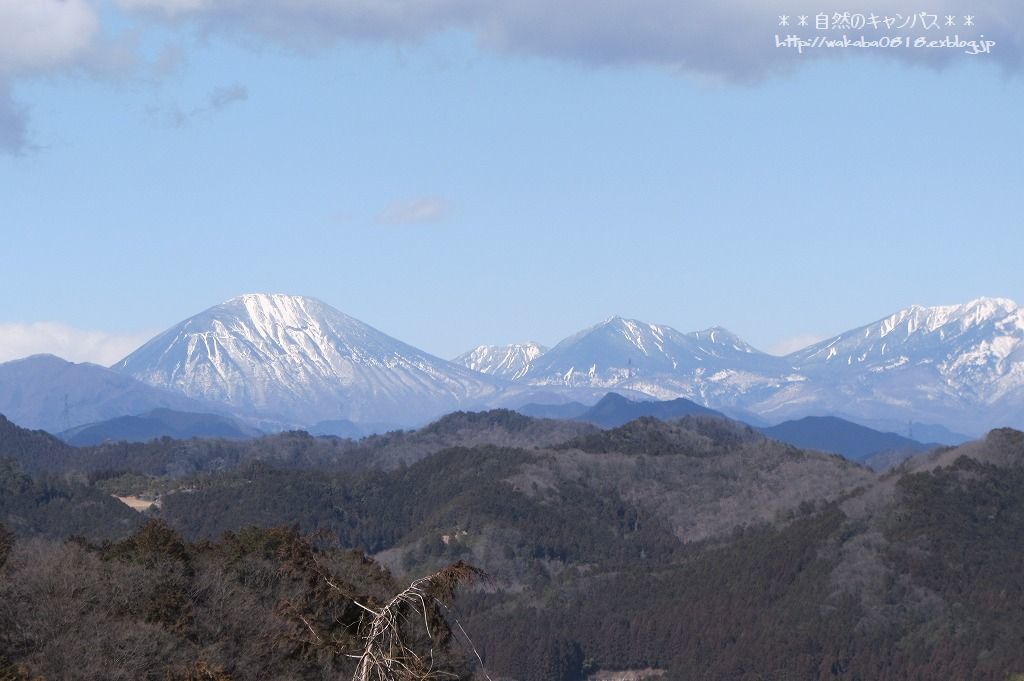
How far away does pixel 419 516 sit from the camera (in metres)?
192

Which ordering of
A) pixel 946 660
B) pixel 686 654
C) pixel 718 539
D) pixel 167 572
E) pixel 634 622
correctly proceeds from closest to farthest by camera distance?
pixel 167 572 → pixel 946 660 → pixel 686 654 → pixel 634 622 → pixel 718 539

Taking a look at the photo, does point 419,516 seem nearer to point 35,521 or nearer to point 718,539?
point 718,539

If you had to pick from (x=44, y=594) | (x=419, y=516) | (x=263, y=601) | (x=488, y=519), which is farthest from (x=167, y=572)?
(x=419, y=516)

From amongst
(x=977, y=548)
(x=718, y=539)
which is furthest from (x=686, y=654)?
(x=718, y=539)

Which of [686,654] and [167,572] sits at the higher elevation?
[167,572]

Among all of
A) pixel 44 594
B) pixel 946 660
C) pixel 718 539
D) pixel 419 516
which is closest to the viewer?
pixel 44 594

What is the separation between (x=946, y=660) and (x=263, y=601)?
232 feet

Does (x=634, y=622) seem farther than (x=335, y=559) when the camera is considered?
Yes

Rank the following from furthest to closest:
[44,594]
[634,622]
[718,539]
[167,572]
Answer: [718,539] < [634,622] < [167,572] < [44,594]

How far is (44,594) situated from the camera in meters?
47.7

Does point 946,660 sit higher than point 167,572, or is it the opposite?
point 167,572

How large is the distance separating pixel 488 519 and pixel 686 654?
5491cm

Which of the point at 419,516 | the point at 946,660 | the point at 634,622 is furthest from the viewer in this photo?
the point at 419,516

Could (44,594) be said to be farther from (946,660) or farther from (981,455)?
(981,455)
